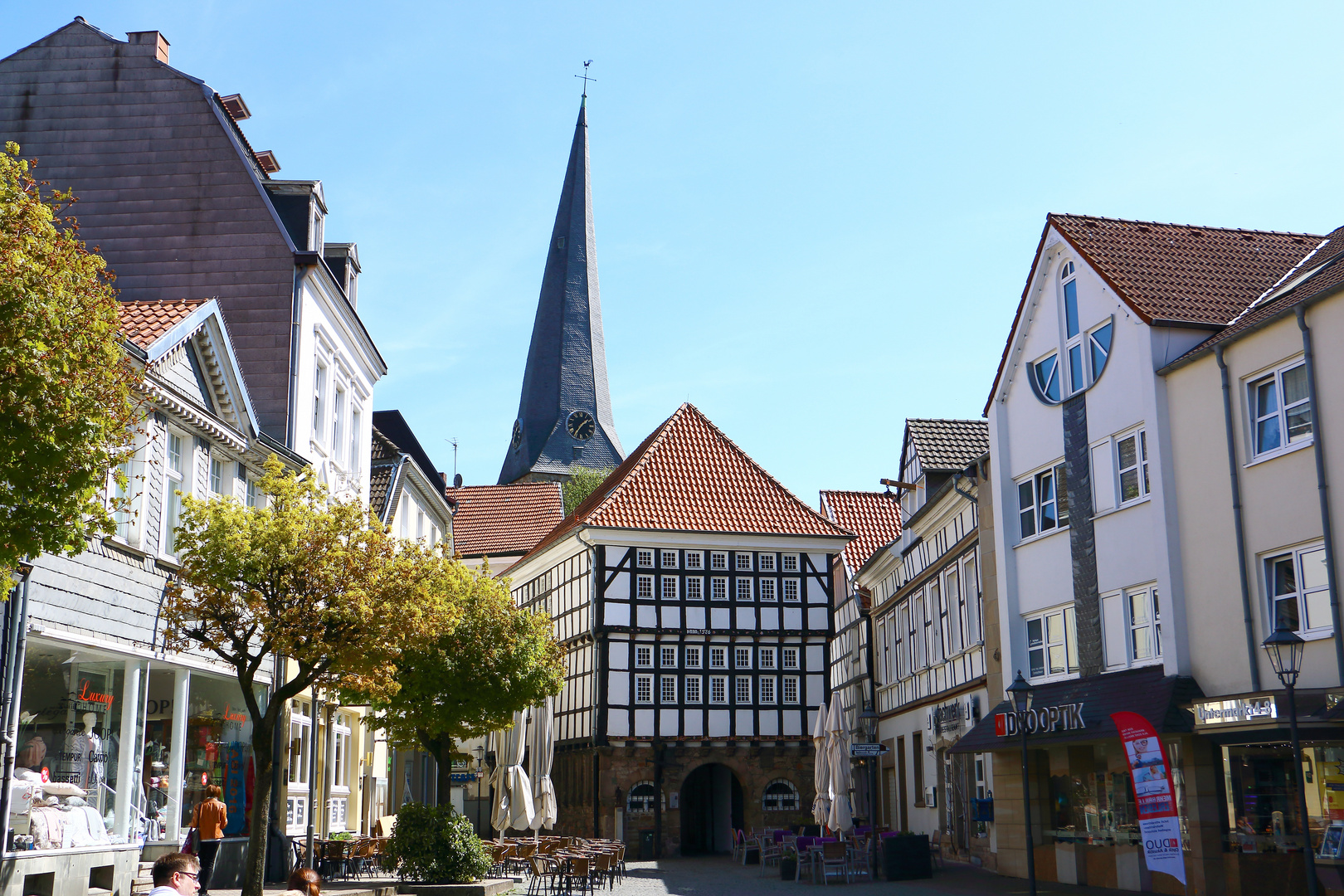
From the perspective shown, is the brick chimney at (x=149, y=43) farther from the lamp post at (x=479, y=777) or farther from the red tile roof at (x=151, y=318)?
the lamp post at (x=479, y=777)

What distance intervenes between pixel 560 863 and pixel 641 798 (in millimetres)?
16872

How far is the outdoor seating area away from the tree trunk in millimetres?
6672

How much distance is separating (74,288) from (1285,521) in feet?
47.0

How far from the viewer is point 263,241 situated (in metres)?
25.1

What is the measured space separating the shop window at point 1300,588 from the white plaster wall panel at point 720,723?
77.3 ft

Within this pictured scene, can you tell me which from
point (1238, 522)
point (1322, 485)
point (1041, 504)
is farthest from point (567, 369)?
point (1322, 485)

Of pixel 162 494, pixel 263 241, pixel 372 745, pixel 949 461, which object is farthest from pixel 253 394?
pixel 949 461

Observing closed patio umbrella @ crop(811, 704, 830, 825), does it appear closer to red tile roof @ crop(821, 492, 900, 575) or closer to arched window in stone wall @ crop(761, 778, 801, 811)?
arched window in stone wall @ crop(761, 778, 801, 811)

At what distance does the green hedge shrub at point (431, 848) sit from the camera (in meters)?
20.4

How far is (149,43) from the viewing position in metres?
25.7

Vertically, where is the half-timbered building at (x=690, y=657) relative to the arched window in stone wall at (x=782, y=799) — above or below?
above

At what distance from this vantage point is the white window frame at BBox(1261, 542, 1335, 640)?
16.5m

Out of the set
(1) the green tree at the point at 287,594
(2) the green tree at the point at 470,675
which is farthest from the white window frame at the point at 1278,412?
(2) the green tree at the point at 470,675

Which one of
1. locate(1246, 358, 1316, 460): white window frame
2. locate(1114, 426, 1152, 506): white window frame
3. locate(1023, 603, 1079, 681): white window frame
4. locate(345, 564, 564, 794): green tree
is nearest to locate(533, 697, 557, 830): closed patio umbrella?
locate(345, 564, 564, 794): green tree
